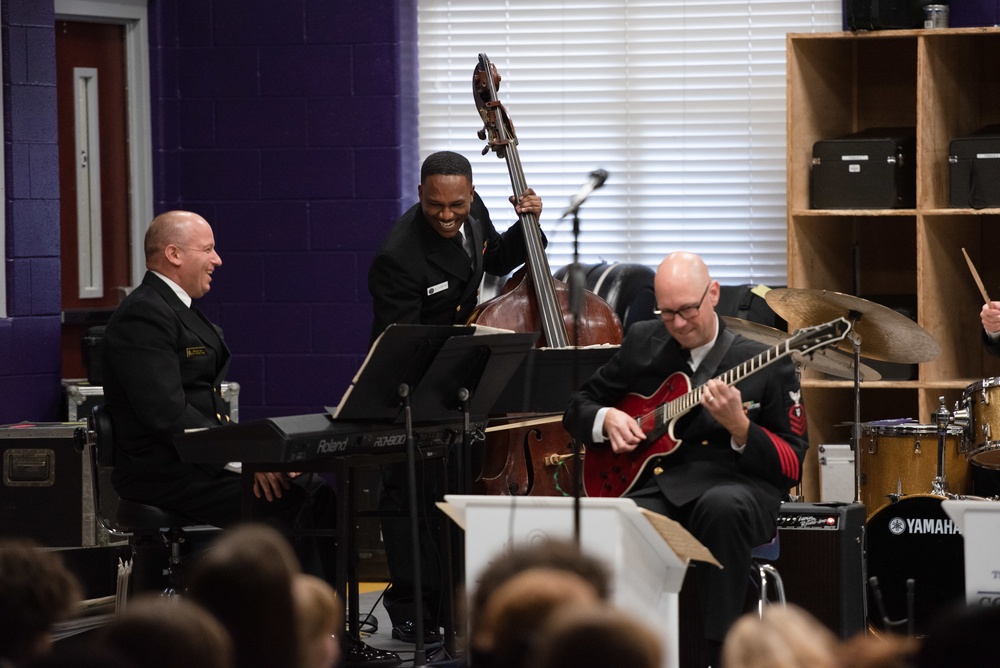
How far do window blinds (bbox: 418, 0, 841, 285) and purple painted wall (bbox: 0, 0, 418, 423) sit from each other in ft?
0.82

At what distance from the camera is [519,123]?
5.96m

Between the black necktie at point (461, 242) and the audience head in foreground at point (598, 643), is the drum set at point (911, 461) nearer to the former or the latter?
the black necktie at point (461, 242)

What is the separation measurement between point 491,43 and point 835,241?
1.62 meters

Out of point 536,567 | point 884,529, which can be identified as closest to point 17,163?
point 884,529

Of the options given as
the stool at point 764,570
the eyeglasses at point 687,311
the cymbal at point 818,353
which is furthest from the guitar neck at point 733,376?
the cymbal at point 818,353

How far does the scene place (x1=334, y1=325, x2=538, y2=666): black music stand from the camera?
12.1 feet

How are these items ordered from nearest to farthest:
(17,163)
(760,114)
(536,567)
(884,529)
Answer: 1. (536,567)
2. (884,529)
3. (17,163)
4. (760,114)

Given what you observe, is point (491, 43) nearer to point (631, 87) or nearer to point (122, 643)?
point (631, 87)


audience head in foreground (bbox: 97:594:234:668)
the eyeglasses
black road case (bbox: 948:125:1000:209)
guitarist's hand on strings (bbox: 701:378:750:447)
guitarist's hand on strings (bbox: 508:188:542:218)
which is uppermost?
black road case (bbox: 948:125:1000:209)

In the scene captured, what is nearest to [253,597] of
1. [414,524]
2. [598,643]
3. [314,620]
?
[314,620]

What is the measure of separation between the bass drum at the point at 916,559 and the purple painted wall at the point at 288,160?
229 cm

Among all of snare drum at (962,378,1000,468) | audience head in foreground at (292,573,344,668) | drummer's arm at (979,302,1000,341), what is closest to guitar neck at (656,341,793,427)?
snare drum at (962,378,1000,468)

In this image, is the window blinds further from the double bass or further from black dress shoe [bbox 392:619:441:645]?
black dress shoe [bbox 392:619:441:645]

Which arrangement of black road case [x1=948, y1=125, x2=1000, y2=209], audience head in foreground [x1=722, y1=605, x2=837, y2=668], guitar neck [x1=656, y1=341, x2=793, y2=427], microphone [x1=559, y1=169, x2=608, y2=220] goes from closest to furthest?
audience head in foreground [x1=722, y1=605, x2=837, y2=668] < microphone [x1=559, y1=169, x2=608, y2=220] < guitar neck [x1=656, y1=341, x2=793, y2=427] < black road case [x1=948, y1=125, x2=1000, y2=209]
